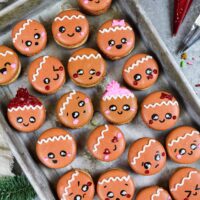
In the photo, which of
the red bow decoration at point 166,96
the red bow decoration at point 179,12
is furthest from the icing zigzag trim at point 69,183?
the red bow decoration at point 179,12

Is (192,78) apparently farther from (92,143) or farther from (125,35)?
(92,143)

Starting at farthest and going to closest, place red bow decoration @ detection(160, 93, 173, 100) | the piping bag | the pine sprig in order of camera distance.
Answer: the piping bag, red bow decoration @ detection(160, 93, 173, 100), the pine sprig

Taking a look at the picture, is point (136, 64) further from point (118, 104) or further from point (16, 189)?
point (16, 189)

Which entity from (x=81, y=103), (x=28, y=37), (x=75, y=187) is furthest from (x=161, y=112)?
(x=28, y=37)

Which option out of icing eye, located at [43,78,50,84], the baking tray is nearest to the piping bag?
the baking tray

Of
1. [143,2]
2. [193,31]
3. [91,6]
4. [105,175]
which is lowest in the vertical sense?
[105,175]

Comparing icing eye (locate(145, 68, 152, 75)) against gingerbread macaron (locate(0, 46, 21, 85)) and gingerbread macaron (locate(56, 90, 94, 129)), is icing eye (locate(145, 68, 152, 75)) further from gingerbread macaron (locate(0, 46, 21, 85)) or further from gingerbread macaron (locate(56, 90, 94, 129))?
gingerbread macaron (locate(0, 46, 21, 85))

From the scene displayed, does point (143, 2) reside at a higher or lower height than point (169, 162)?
higher

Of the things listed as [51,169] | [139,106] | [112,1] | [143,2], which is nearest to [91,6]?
[112,1]
